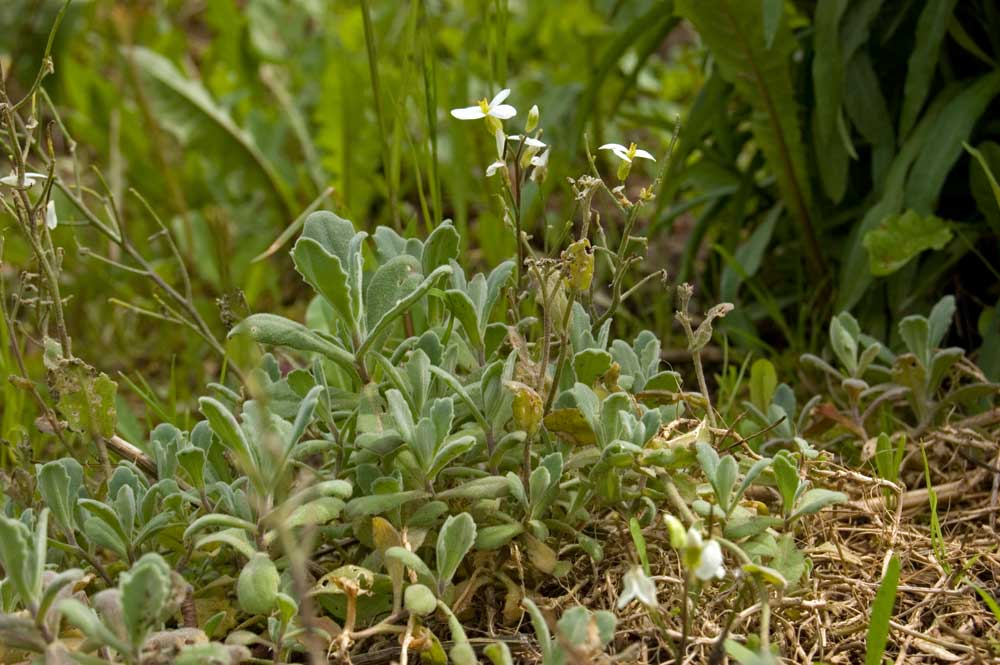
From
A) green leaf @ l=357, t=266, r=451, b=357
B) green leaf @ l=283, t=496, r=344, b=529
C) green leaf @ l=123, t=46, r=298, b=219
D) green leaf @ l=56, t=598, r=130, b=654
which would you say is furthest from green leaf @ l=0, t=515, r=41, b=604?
green leaf @ l=123, t=46, r=298, b=219

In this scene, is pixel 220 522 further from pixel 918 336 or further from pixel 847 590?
pixel 918 336

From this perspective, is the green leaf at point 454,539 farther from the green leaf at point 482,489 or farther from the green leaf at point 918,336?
the green leaf at point 918,336

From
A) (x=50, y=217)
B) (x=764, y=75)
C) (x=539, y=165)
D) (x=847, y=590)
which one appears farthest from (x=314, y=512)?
(x=764, y=75)

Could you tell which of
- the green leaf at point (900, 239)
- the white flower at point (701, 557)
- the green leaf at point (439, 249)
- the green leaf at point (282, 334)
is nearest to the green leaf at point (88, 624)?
the green leaf at point (282, 334)

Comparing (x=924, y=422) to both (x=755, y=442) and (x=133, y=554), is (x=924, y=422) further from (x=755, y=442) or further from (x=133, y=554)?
(x=133, y=554)

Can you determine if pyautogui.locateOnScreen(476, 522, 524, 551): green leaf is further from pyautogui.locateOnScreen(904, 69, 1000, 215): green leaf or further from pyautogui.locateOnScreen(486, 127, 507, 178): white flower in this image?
pyautogui.locateOnScreen(904, 69, 1000, 215): green leaf
